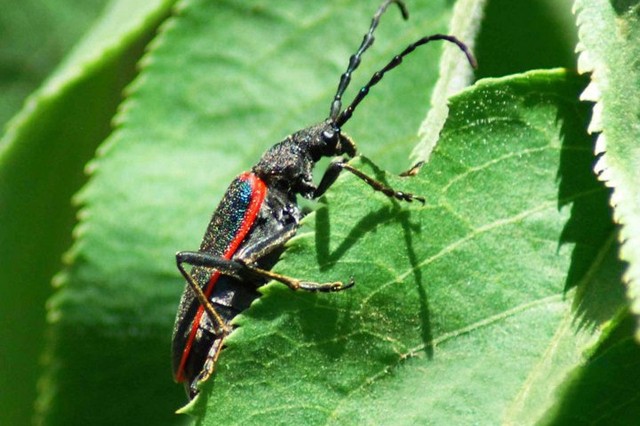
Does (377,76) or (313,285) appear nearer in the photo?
(313,285)

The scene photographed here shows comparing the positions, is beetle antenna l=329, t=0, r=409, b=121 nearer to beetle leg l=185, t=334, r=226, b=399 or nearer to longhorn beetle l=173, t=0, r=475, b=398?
longhorn beetle l=173, t=0, r=475, b=398

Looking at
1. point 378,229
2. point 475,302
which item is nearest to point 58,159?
point 378,229

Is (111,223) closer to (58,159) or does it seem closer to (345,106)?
(58,159)

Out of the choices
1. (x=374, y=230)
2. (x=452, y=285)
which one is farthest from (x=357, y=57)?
(x=452, y=285)

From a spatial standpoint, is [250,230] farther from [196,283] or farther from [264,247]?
[196,283]

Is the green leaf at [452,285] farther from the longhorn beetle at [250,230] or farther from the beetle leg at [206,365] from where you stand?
the beetle leg at [206,365]
